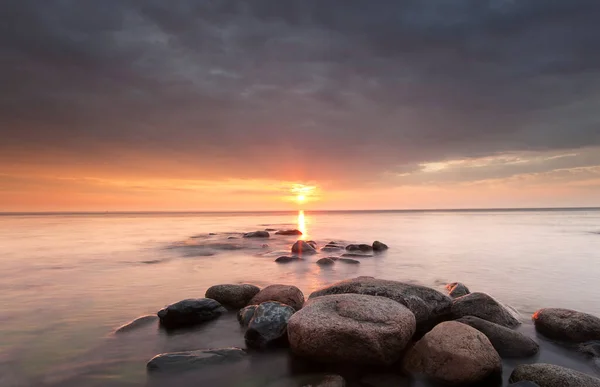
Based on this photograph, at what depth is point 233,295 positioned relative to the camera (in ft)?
34.7

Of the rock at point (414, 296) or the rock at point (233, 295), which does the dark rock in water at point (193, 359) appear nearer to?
the rock at point (414, 296)

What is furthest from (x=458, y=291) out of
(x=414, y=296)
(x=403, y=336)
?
(x=403, y=336)

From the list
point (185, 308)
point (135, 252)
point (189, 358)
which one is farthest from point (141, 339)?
point (135, 252)

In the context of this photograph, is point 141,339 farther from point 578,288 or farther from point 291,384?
point 578,288

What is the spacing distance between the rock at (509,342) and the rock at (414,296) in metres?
1.16

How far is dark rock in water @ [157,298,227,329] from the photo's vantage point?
9.02m

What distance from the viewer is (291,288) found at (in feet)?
32.9

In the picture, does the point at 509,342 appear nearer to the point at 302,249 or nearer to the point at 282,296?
the point at 282,296

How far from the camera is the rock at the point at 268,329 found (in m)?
7.43

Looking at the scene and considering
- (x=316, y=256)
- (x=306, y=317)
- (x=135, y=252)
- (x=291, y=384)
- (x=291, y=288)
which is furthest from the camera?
(x=135, y=252)

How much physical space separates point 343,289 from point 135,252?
67.4ft

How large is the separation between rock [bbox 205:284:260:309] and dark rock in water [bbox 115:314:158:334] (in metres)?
1.74

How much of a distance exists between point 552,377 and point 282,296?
6.03m

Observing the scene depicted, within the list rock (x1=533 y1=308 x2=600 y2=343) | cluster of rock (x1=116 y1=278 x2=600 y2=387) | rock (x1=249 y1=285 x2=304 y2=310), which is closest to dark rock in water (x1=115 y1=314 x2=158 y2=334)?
cluster of rock (x1=116 y1=278 x2=600 y2=387)
